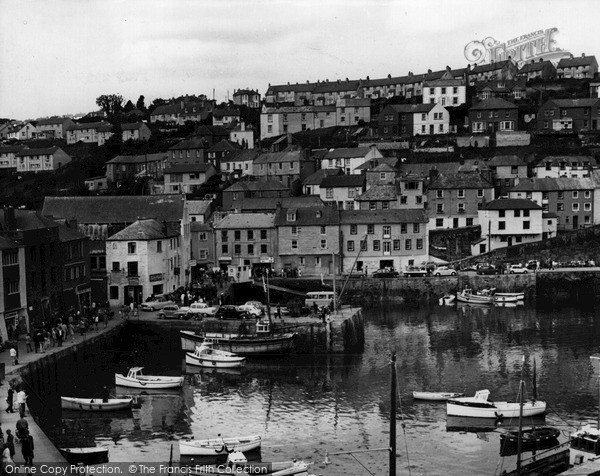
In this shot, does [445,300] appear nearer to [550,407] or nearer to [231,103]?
[550,407]

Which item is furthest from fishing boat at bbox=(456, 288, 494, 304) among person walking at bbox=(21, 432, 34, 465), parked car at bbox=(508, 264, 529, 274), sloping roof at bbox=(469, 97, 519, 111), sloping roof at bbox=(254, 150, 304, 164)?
sloping roof at bbox=(469, 97, 519, 111)

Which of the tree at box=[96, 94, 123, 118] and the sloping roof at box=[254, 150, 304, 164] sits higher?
the tree at box=[96, 94, 123, 118]

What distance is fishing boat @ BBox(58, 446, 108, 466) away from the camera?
29.6 m

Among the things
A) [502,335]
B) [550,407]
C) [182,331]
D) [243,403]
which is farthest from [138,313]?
[550,407]

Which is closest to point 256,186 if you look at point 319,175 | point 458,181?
point 319,175

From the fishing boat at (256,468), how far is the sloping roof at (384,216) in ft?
148

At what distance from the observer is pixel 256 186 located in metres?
89.9

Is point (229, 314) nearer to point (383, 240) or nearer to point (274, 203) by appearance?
point (383, 240)

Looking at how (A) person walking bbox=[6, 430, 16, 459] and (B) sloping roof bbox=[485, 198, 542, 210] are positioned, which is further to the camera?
(B) sloping roof bbox=[485, 198, 542, 210]

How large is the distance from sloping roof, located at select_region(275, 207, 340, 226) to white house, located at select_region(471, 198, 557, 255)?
532 inches

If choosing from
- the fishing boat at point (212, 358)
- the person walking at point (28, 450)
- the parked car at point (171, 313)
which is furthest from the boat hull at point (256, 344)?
the person walking at point (28, 450)

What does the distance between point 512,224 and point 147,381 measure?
4419 cm

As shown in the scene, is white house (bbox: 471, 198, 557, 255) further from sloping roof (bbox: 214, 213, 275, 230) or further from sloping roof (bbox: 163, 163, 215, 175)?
sloping roof (bbox: 163, 163, 215, 175)

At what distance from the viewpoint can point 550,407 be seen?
37.1m
